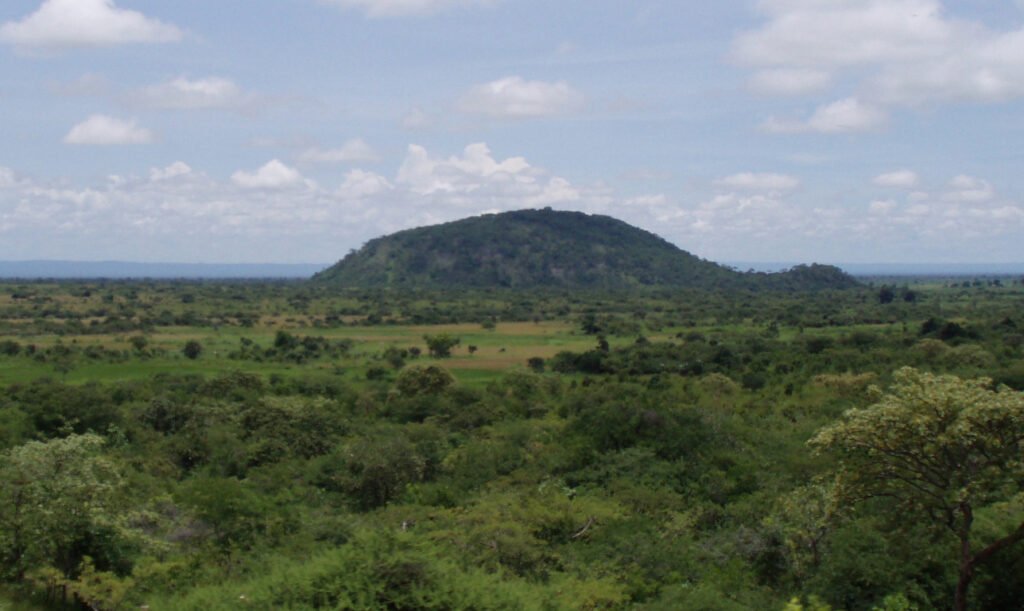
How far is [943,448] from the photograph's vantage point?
15.0m

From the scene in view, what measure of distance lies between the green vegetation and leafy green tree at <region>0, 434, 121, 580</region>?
6 centimetres

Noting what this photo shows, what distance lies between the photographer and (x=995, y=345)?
6100 cm

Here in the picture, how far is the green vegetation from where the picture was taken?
49.5ft

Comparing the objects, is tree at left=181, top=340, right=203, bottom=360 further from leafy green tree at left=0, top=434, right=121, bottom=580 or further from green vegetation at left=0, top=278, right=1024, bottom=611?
leafy green tree at left=0, top=434, right=121, bottom=580

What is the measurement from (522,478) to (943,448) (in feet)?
56.0

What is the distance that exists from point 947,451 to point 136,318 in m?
98.3

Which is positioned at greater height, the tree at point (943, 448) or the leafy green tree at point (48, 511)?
the tree at point (943, 448)

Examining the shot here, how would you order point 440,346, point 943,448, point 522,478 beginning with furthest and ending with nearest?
point 440,346, point 522,478, point 943,448

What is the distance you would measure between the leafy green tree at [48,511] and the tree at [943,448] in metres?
15.0

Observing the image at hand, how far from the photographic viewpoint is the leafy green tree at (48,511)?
59.5ft

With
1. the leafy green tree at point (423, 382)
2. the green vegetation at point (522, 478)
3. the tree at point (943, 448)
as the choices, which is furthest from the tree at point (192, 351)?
the tree at point (943, 448)

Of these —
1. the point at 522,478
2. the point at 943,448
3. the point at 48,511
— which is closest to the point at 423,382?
the point at 522,478

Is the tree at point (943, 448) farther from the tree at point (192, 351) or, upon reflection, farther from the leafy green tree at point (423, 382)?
the tree at point (192, 351)

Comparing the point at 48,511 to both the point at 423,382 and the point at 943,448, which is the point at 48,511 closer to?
the point at 943,448
